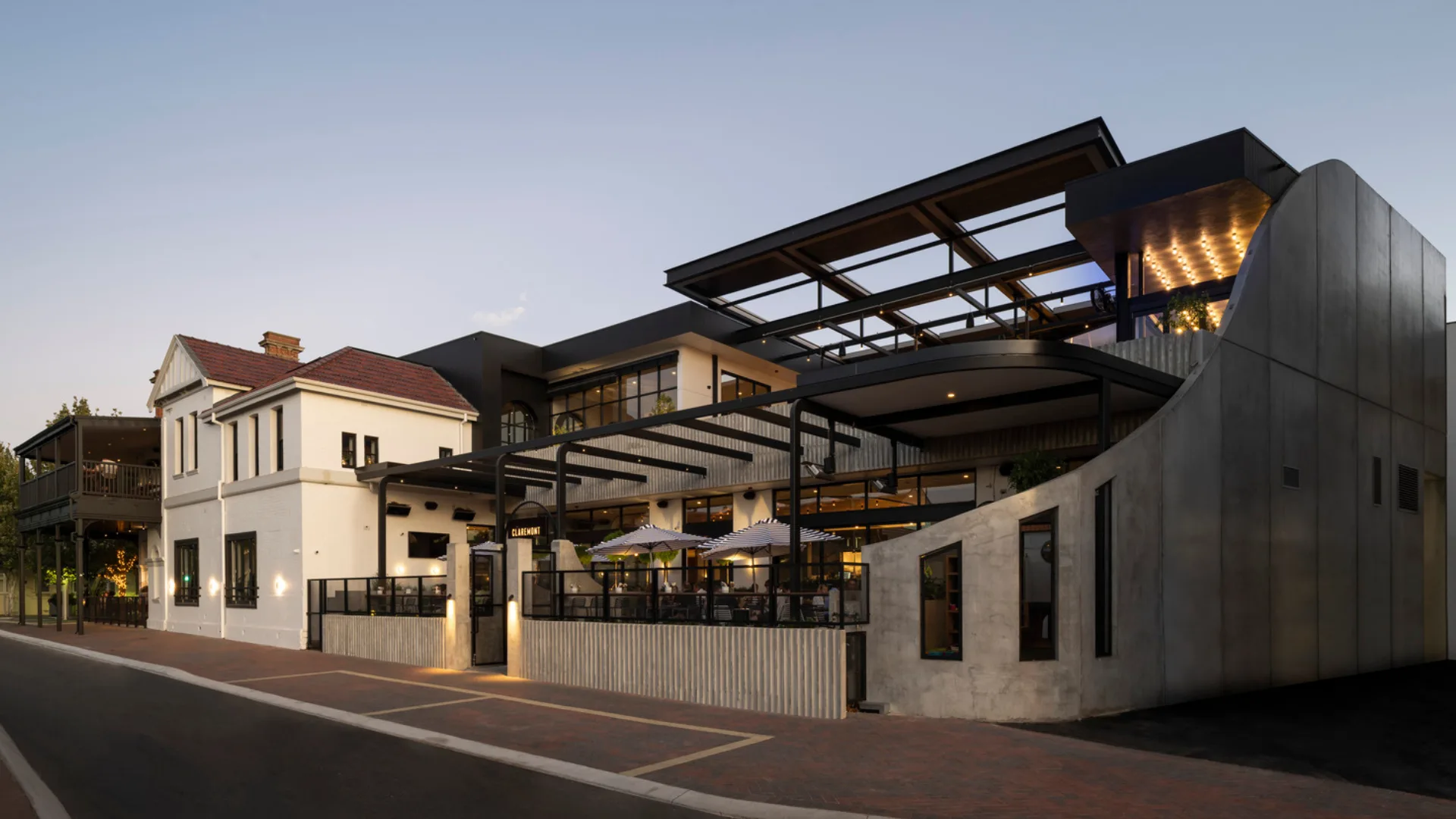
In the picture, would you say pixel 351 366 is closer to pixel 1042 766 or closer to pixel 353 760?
pixel 353 760

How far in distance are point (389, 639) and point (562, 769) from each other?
43.4 feet

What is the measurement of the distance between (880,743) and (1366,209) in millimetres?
16623

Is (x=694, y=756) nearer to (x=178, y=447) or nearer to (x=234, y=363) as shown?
(x=234, y=363)

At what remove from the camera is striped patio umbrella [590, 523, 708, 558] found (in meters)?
18.8

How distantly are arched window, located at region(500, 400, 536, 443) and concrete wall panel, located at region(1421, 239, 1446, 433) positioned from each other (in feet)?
82.3

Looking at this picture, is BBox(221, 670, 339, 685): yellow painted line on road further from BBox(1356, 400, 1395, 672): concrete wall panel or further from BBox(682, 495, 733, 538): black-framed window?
BBox(1356, 400, 1395, 672): concrete wall panel

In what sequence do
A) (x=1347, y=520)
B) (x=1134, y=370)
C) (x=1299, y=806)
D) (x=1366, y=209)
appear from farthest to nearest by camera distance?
(x=1366, y=209), (x=1347, y=520), (x=1134, y=370), (x=1299, y=806)

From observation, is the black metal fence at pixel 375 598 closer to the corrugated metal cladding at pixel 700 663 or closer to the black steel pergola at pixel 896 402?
the black steel pergola at pixel 896 402

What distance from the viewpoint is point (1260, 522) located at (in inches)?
621

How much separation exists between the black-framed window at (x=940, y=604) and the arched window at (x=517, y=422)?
21254 mm

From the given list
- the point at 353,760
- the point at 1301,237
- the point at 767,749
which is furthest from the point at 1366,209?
the point at 353,760

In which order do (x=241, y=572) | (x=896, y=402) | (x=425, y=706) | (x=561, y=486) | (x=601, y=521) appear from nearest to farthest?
1. (x=425, y=706)
2. (x=896, y=402)
3. (x=561, y=486)
4. (x=241, y=572)
5. (x=601, y=521)

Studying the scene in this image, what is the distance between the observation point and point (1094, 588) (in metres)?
12.5

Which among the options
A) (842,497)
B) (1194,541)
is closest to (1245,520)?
(1194,541)
